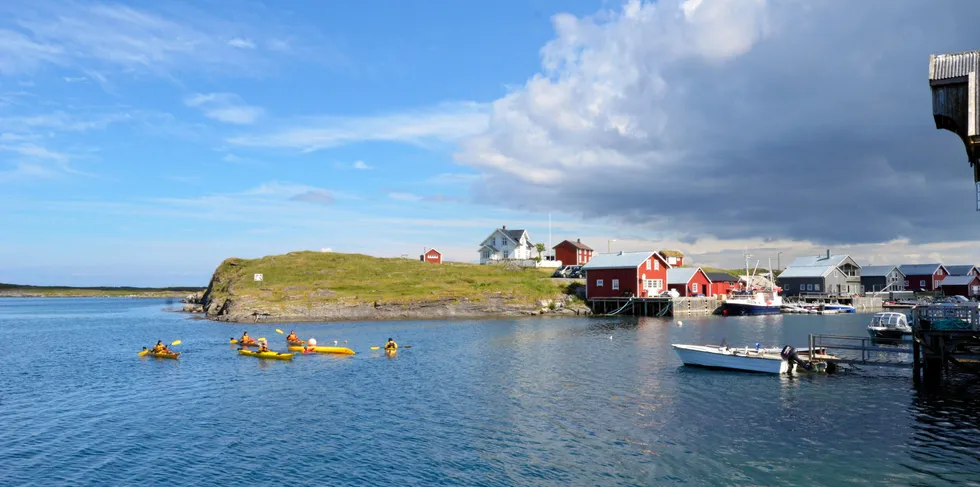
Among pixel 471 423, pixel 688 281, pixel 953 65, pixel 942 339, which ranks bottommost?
pixel 471 423

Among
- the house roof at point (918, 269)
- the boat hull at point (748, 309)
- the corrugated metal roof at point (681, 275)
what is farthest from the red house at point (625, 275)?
the house roof at point (918, 269)

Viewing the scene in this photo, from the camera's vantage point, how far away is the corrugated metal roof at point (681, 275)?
370ft

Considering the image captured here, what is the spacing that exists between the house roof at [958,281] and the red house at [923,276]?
1819 mm

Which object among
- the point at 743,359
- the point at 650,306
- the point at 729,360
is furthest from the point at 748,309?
the point at 743,359

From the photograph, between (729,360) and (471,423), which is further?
(729,360)

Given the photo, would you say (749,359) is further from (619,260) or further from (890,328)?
(619,260)

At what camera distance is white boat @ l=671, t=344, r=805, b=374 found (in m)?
41.1

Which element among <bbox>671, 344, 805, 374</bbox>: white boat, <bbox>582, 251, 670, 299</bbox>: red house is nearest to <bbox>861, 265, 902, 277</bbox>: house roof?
<bbox>582, 251, 670, 299</bbox>: red house

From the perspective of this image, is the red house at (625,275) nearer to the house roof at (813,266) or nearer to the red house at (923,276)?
the house roof at (813,266)

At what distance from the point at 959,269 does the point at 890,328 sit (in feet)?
361

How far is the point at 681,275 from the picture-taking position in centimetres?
11369

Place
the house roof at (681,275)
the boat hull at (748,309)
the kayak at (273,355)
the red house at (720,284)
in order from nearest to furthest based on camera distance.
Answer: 1. the kayak at (273,355)
2. the boat hull at (748,309)
3. the house roof at (681,275)
4. the red house at (720,284)

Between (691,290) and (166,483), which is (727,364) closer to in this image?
(166,483)

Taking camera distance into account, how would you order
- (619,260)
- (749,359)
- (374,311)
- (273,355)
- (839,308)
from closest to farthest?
(749,359)
(273,355)
(374,311)
(619,260)
(839,308)
